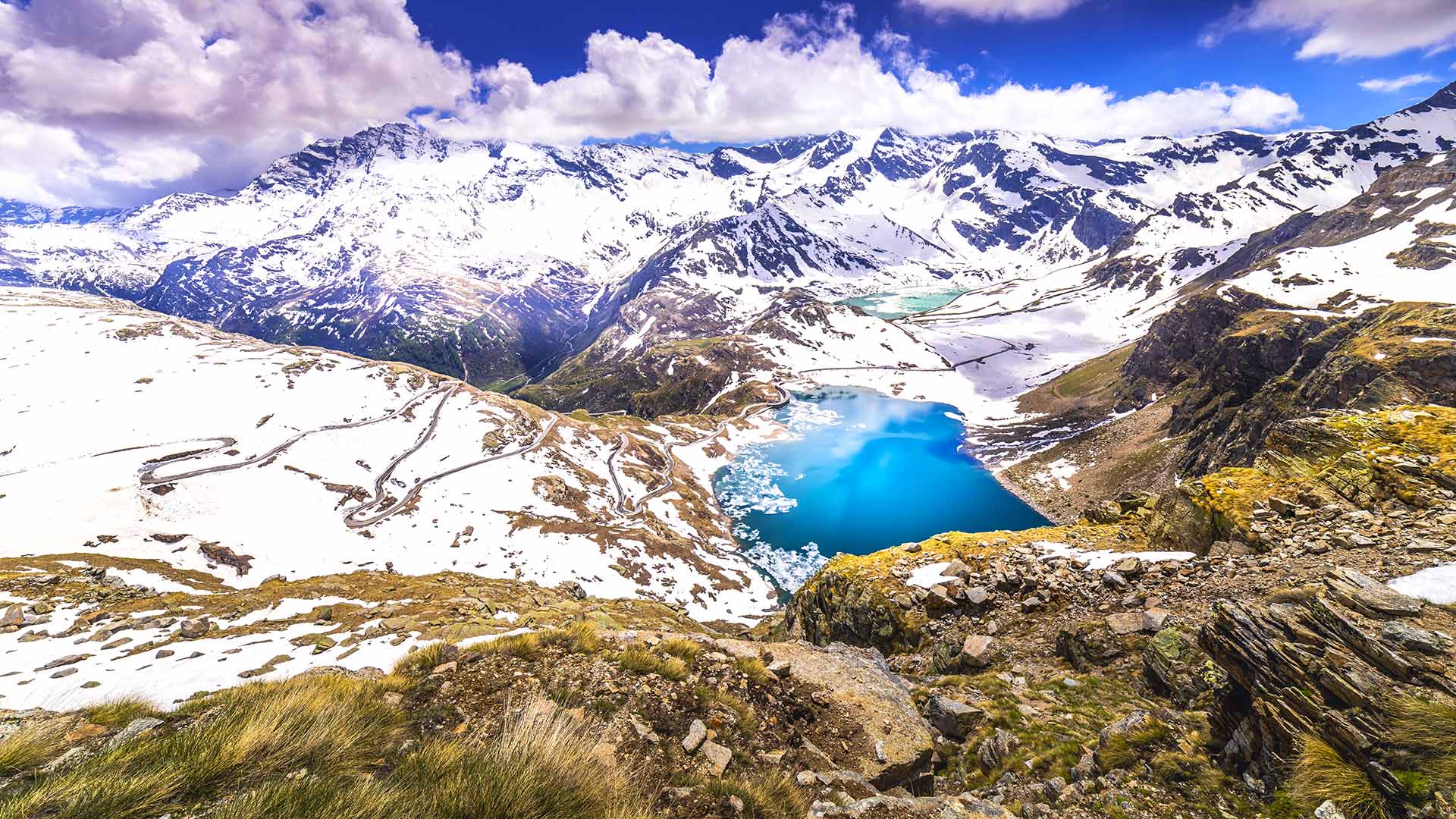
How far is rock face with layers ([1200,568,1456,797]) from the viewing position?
538 cm

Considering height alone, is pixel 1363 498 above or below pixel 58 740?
below

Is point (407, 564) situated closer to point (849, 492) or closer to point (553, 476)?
point (553, 476)

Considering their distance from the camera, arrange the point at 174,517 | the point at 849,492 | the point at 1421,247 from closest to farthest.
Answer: the point at 174,517
the point at 849,492
the point at 1421,247

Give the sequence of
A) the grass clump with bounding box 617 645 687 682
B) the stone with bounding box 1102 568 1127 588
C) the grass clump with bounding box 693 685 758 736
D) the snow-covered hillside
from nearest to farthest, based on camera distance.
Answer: the grass clump with bounding box 693 685 758 736
the grass clump with bounding box 617 645 687 682
the stone with bounding box 1102 568 1127 588
the snow-covered hillside

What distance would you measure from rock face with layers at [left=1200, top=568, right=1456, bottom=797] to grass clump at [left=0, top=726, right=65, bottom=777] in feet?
37.2

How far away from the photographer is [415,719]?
6.79m

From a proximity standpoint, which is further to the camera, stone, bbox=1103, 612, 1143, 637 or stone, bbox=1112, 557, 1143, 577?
stone, bbox=1112, 557, 1143, 577

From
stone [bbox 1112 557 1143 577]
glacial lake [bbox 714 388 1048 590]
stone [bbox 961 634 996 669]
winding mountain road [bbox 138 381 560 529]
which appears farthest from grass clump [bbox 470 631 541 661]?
glacial lake [bbox 714 388 1048 590]

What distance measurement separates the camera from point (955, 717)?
9.40 meters

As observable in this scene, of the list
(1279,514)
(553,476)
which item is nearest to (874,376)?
(553,476)

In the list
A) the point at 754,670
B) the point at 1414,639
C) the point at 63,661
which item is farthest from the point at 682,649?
the point at 63,661

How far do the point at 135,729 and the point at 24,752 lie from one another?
140cm

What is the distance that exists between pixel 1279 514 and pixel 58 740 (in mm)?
20019

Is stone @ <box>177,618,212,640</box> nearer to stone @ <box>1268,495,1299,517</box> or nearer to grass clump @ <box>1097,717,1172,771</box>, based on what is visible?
grass clump @ <box>1097,717,1172,771</box>
